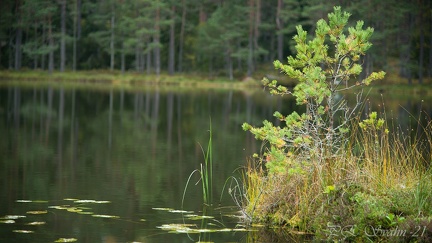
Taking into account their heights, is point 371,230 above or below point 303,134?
below

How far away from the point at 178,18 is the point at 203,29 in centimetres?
413

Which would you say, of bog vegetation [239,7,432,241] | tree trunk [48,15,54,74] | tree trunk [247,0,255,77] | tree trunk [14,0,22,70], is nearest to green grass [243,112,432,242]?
bog vegetation [239,7,432,241]

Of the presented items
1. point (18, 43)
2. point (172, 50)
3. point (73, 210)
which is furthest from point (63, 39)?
point (73, 210)

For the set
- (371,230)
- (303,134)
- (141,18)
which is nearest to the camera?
(371,230)

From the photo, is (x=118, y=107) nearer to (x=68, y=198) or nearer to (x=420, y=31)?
(x=68, y=198)

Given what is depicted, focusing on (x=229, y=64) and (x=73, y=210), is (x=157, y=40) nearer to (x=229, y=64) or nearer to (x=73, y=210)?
(x=229, y=64)

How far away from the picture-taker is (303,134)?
12336mm

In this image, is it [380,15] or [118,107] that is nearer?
[118,107]

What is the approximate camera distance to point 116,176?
16328 mm

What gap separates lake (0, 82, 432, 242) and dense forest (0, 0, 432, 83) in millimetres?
38363

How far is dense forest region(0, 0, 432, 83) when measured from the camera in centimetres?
7031

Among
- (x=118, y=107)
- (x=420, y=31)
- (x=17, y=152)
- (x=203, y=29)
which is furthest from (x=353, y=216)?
(x=203, y=29)

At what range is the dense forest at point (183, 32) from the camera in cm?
7031

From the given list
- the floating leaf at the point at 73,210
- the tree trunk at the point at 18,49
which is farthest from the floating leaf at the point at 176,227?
the tree trunk at the point at 18,49
